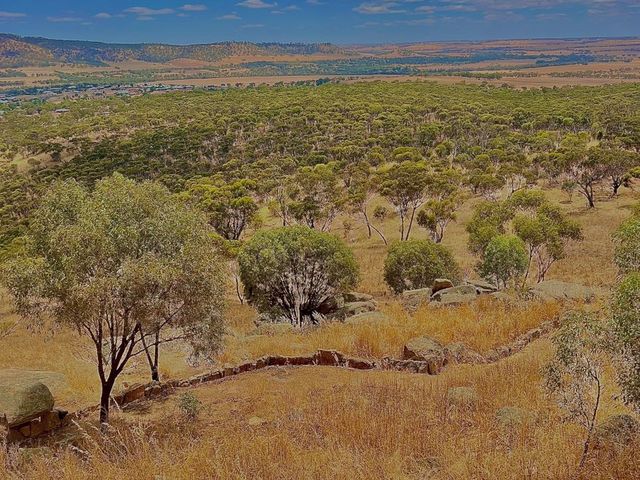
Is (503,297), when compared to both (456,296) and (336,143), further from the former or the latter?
(336,143)

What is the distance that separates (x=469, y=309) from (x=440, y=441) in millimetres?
9582

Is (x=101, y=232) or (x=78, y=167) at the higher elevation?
(x=101, y=232)

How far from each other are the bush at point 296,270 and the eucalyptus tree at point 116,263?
46.8 feet

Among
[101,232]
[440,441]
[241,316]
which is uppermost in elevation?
[101,232]

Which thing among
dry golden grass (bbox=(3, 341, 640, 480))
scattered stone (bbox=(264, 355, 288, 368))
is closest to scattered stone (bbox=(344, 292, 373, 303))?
scattered stone (bbox=(264, 355, 288, 368))

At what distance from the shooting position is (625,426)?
22.8 ft

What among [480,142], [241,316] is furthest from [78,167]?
[241,316]

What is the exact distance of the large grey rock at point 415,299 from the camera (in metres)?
19.7

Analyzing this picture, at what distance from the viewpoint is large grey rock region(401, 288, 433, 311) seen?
19.7 meters

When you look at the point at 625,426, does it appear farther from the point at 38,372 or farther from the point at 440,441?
the point at 38,372

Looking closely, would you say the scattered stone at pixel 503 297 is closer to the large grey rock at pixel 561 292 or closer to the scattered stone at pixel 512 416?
the large grey rock at pixel 561 292

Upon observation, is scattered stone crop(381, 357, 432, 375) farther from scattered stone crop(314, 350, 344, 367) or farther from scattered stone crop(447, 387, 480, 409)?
scattered stone crop(447, 387, 480, 409)

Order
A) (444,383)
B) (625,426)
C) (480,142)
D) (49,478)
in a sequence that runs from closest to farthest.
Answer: (49,478) → (625,426) → (444,383) → (480,142)

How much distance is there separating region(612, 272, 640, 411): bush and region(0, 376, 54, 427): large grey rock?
9395 millimetres
